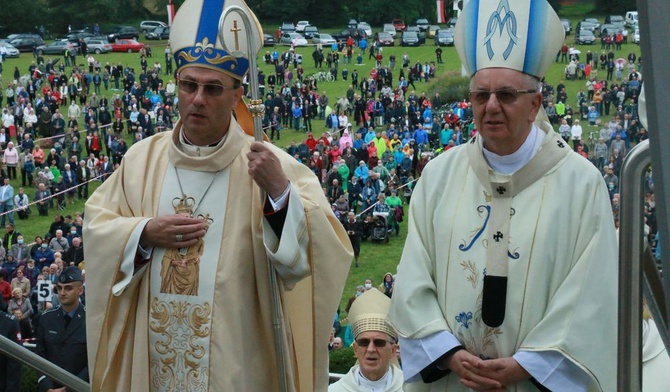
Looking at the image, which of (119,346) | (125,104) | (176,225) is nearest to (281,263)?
(176,225)

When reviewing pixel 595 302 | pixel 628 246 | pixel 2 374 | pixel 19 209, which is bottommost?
pixel 19 209

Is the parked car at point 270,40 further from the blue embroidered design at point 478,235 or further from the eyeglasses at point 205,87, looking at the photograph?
the blue embroidered design at point 478,235

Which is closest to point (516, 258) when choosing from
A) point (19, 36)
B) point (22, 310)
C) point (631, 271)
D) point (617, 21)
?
point (631, 271)

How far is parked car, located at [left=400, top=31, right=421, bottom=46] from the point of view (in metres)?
59.6

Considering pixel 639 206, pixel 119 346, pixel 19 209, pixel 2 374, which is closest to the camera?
pixel 639 206

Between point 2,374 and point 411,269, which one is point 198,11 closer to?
point 411,269

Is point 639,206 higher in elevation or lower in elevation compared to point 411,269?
higher

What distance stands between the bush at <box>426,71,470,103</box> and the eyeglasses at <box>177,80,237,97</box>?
41.0 meters

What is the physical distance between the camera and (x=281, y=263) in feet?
12.7

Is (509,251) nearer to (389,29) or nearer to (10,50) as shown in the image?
(10,50)

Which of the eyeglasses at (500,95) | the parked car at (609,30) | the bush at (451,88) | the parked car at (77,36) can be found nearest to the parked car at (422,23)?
the bush at (451,88)

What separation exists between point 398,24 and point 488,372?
62.0 meters

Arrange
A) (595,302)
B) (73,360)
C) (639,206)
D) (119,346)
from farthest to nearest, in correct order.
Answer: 1. (73,360)
2. (119,346)
3. (595,302)
4. (639,206)

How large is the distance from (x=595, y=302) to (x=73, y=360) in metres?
3.87
